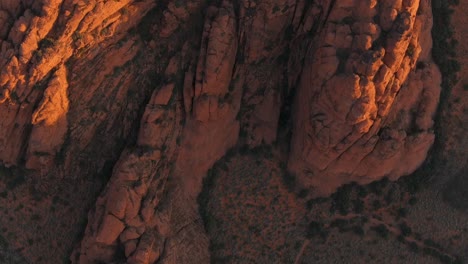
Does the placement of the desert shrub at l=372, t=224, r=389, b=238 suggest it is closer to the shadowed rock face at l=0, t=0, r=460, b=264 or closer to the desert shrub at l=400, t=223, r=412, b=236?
the desert shrub at l=400, t=223, r=412, b=236

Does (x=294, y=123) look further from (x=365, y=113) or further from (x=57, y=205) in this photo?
(x=57, y=205)

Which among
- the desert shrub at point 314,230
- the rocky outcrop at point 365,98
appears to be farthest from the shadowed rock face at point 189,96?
the desert shrub at point 314,230

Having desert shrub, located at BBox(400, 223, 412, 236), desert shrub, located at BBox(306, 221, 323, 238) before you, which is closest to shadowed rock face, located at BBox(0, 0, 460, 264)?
desert shrub, located at BBox(306, 221, 323, 238)

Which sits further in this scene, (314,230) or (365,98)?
(314,230)

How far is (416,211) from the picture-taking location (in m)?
40.4

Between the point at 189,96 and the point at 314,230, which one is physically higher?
the point at 189,96

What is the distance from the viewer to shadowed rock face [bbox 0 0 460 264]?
35000 millimetres

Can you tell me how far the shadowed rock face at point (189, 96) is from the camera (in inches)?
1378

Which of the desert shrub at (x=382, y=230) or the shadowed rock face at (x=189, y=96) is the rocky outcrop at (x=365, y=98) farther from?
the desert shrub at (x=382, y=230)

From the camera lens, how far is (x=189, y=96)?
124 feet

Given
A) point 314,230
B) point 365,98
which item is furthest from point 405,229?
point 365,98

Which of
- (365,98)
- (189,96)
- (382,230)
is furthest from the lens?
(382,230)

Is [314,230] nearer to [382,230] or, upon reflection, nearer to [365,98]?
[382,230]

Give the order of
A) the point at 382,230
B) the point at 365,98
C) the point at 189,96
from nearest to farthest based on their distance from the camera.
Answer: the point at 365,98 < the point at 189,96 < the point at 382,230
